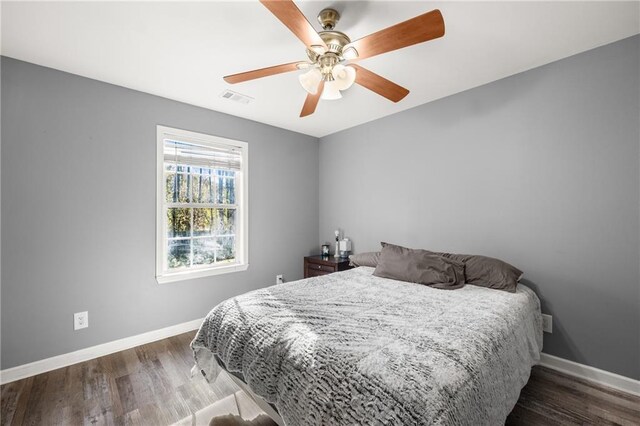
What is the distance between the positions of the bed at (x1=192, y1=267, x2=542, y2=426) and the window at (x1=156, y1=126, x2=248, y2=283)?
1.50 meters

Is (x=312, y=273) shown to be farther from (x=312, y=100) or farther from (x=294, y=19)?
(x=294, y=19)

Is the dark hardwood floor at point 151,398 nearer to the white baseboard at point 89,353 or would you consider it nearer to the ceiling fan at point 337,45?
the white baseboard at point 89,353

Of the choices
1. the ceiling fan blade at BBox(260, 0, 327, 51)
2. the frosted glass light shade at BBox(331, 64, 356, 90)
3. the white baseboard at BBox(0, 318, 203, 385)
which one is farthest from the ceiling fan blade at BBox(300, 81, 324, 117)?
the white baseboard at BBox(0, 318, 203, 385)

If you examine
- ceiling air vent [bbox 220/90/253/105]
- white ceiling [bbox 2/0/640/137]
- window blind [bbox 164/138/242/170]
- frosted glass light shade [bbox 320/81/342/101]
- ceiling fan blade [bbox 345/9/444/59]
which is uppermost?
white ceiling [bbox 2/0/640/137]

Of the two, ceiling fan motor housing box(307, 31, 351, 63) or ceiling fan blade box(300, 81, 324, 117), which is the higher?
ceiling fan motor housing box(307, 31, 351, 63)

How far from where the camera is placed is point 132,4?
1684 mm

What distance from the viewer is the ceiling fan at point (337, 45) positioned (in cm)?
Answer: 136

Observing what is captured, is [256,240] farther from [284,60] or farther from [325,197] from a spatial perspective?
[284,60]

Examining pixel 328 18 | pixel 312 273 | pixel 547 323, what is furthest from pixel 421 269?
pixel 328 18

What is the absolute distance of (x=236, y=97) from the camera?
298 centimetres

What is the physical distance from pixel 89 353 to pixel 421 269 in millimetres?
3031

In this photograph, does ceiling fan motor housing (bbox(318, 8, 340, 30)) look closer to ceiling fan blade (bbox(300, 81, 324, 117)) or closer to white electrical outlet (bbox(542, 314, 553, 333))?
ceiling fan blade (bbox(300, 81, 324, 117))

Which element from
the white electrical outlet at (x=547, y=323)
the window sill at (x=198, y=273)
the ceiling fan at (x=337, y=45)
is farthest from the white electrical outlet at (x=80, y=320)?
the white electrical outlet at (x=547, y=323)

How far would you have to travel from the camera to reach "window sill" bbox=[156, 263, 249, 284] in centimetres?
298
